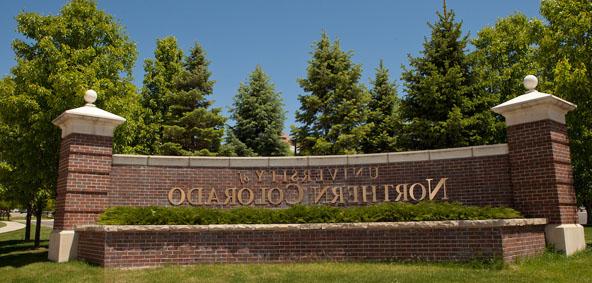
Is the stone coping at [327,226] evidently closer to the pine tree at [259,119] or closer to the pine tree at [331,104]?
the pine tree at [331,104]

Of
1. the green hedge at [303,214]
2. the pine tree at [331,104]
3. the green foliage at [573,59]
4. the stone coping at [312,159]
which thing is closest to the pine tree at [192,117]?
the pine tree at [331,104]

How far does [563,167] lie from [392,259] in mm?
4405

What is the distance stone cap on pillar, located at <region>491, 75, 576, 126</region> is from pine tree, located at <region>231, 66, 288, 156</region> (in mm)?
17703

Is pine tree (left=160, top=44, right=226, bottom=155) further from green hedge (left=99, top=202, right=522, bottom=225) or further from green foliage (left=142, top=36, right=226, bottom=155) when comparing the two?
green hedge (left=99, top=202, right=522, bottom=225)

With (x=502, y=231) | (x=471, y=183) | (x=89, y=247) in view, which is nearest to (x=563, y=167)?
(x=471, y=183)

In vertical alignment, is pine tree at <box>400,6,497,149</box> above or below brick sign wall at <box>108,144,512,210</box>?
above

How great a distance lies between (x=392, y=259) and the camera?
9688 mm

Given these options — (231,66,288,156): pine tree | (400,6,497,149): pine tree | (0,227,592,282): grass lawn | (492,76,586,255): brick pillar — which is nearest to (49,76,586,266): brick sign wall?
(492,76,586,255): brick pillar

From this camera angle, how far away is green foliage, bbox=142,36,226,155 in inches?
1004

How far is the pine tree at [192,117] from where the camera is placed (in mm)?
25375

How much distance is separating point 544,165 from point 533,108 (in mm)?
1274

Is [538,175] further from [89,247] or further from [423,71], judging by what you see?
[423,71]

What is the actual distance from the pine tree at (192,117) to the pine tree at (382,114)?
8.10m

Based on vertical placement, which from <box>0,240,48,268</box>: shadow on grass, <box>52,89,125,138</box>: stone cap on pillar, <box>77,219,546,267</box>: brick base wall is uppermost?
<box>52,89,125,138</box>: stone cap on pillar
